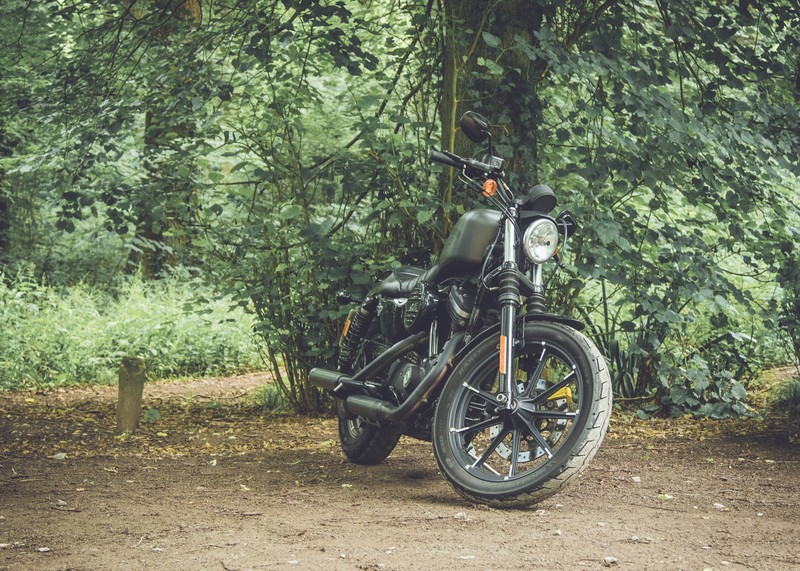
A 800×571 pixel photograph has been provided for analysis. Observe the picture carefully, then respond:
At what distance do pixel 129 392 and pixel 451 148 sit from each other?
117 inches

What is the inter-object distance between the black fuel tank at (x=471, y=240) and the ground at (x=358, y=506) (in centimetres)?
110

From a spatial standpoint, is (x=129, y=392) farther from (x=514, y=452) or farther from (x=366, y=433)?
(x=514, y=452)


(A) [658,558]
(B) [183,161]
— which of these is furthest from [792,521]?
(B) [183,161]

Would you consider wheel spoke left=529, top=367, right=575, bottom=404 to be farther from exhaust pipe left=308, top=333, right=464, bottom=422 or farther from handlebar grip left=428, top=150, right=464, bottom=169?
handlebar grip left=428, top=150, right=464, bottom=169

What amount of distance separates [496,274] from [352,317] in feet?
A: 5.15

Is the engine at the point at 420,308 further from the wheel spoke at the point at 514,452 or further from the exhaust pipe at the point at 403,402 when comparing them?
the wheel spoke at the point at 514,452

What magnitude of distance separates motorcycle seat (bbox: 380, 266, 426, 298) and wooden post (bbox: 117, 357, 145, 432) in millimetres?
2423

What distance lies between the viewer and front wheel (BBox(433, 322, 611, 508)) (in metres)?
3.53

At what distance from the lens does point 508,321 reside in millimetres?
3758

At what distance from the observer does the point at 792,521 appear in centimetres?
366

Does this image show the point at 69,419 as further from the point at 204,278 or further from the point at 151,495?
the point at 151,495

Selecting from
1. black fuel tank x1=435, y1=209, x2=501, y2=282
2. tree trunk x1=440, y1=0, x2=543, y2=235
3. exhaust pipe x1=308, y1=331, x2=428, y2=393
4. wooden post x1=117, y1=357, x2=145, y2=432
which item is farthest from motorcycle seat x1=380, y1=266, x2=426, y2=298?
wooden post x1=117, y1=357, x2=145, y2=432

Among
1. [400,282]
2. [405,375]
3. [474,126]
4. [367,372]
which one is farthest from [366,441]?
[474,126]

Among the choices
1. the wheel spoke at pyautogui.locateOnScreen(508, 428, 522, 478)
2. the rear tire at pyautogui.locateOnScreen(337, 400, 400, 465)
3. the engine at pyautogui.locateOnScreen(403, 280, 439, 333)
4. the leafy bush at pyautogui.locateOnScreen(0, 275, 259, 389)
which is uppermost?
the engine at pyautogui.locateOnScreen(403, 280, 439, 333)
